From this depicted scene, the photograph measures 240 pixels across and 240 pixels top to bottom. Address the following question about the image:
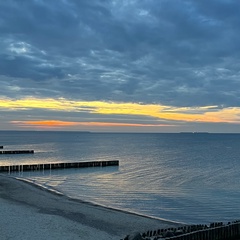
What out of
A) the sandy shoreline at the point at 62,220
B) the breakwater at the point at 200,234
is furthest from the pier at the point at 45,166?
the breakwater at the point at 200,234

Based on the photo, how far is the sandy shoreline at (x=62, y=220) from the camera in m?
24.3

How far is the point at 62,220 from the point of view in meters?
28.3

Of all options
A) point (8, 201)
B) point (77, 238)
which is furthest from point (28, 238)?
point (8, 201)

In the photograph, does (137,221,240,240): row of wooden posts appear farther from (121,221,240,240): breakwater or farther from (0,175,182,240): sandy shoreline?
(0,175,182,240): sandy shoreline

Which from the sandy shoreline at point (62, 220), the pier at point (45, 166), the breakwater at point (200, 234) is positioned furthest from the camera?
the pier at point (45, 166)

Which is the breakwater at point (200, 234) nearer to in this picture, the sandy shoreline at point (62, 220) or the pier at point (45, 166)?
the sandy shoreline at point (62, 220)

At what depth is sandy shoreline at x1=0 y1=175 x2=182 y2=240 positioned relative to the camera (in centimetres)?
2434

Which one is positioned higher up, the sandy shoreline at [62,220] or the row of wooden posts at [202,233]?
the row of wooden posts at [202,233]

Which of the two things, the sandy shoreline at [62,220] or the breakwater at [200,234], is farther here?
the sandy shoreline at [62,220]

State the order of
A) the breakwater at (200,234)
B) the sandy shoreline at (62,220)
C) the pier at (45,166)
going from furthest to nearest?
the pier at (45,166), the sandy shoreline at (62,220), the breakwater at (200,234)

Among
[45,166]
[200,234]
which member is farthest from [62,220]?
[45,166]

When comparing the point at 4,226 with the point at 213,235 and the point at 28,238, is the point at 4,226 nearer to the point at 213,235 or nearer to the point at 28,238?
the point at 28,238

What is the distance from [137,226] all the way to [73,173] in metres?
39.2

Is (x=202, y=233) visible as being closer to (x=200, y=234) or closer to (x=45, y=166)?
(x=200, y=234)
